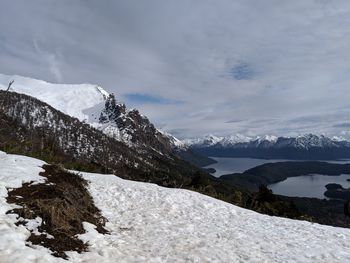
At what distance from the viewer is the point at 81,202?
1659 cm

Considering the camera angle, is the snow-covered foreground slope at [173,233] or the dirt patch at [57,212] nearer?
the dirt patch at [57,212]

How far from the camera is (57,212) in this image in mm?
13383

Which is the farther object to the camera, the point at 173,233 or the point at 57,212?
the point at 173,233

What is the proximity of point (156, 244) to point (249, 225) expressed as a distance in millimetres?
6101

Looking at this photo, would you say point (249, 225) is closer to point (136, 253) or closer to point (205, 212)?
point (205, 212)

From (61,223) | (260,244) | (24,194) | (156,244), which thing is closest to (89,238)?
(61,223)

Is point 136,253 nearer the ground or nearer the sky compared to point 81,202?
nearer the ground

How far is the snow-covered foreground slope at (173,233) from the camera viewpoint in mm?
12009

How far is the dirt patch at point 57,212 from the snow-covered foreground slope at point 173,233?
14.5 inches

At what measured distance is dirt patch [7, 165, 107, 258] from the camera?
468 inches

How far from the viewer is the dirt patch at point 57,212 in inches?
468

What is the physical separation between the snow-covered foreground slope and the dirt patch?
→ 368 millimetres

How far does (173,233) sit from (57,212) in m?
4.69

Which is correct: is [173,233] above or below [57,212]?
below
